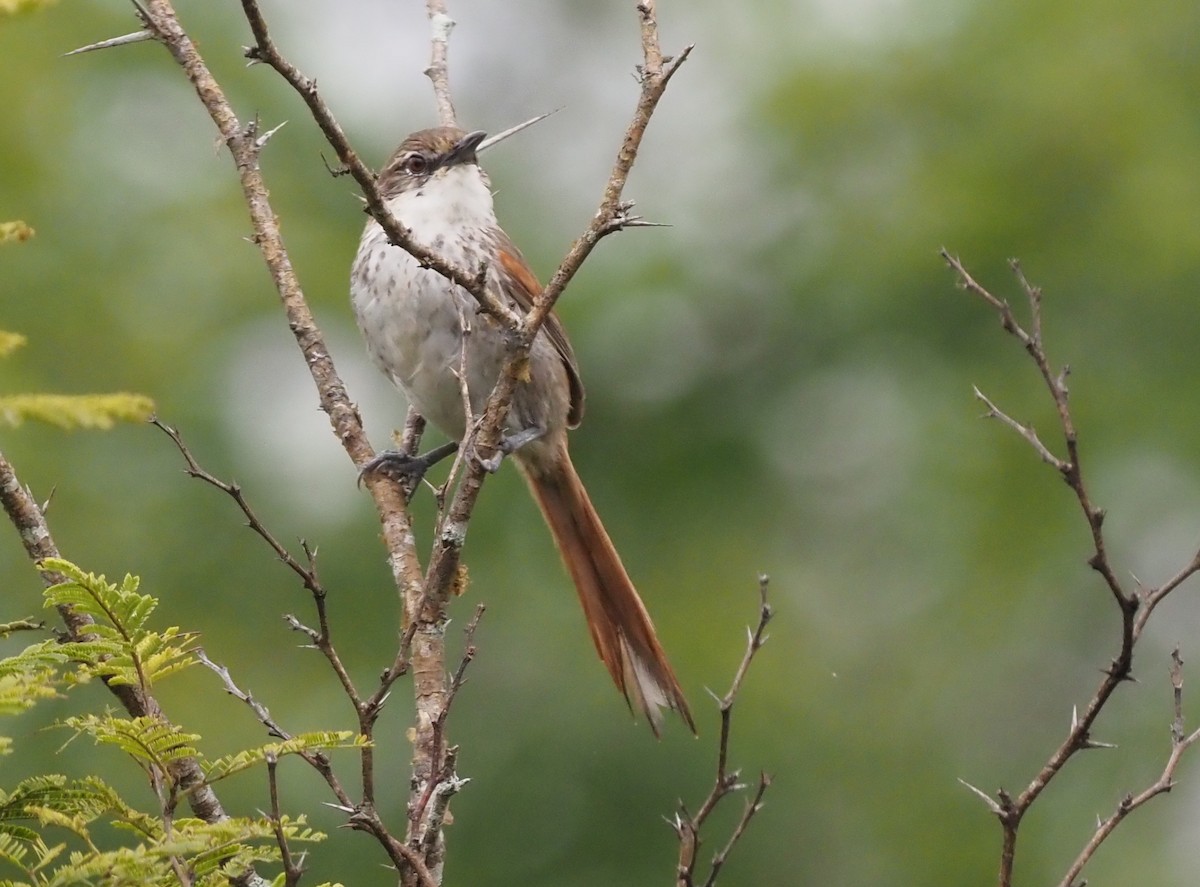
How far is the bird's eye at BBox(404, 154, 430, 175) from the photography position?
16.8ft

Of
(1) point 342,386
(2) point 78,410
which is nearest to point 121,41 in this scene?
(1) point 342,386

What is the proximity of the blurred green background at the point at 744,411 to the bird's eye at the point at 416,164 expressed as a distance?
12.0 ft

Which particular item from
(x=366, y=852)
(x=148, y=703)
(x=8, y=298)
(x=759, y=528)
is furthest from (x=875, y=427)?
(x=148, y=703)

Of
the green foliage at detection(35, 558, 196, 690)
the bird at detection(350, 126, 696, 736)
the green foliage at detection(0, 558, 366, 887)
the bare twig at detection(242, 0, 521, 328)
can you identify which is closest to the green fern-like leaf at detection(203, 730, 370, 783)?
the green foliage at detection(0, 558, 366, 887)

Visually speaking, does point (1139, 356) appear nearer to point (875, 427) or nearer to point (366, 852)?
point (875, 427)

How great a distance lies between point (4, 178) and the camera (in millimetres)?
10047

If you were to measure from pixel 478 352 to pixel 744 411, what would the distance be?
6.87m

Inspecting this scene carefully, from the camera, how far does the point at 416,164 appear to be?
5.14 m

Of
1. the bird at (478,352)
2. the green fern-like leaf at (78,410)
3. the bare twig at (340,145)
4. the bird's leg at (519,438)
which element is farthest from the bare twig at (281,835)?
the bird's leg at (519,438)

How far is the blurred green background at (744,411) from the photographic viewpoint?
8.98m

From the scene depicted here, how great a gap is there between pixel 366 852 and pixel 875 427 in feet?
17.4

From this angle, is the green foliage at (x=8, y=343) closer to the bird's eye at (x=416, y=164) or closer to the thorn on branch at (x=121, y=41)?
the thorn on branch at (x=121, y=41)

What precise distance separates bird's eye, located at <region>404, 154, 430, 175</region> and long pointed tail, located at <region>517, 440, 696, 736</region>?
101cm

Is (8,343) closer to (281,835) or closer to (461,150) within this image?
(281,835)
